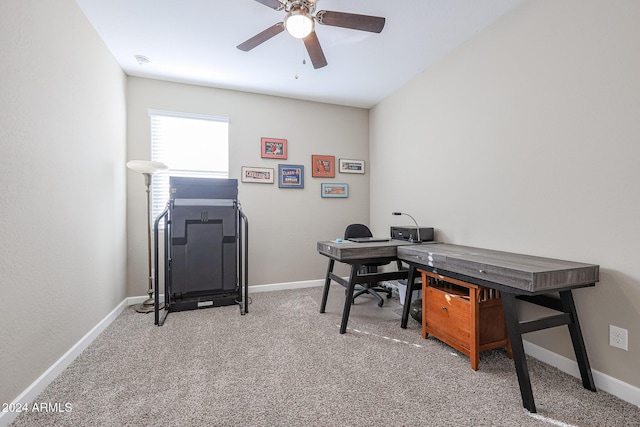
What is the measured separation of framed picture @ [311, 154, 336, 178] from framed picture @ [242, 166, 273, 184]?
649 millimetres

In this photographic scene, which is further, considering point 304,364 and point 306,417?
point 304,364

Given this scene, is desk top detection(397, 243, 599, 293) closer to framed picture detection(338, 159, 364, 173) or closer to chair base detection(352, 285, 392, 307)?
chair base detection(352, 285, 392, 307)

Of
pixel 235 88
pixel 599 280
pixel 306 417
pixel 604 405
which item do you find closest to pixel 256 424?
pixel 306 417

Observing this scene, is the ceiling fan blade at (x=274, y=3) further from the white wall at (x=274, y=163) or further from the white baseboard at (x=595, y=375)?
the white baseboard at (x=595, y=375)

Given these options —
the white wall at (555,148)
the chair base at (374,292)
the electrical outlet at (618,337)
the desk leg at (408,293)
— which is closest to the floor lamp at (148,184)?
the chair base at (374,292)

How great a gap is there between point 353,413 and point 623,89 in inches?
95.2

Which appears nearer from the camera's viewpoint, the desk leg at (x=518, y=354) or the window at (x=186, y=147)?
the desk leg at (x=518, y=354)

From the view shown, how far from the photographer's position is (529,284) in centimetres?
150

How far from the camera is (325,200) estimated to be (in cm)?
418

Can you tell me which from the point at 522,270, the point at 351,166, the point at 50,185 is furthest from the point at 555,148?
the point at 50,185

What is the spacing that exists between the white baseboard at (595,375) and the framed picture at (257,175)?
3271mm

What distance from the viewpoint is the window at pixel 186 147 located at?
3.46 meters

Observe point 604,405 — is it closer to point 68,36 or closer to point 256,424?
point 256,424

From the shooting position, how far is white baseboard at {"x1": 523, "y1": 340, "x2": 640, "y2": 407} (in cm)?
158
